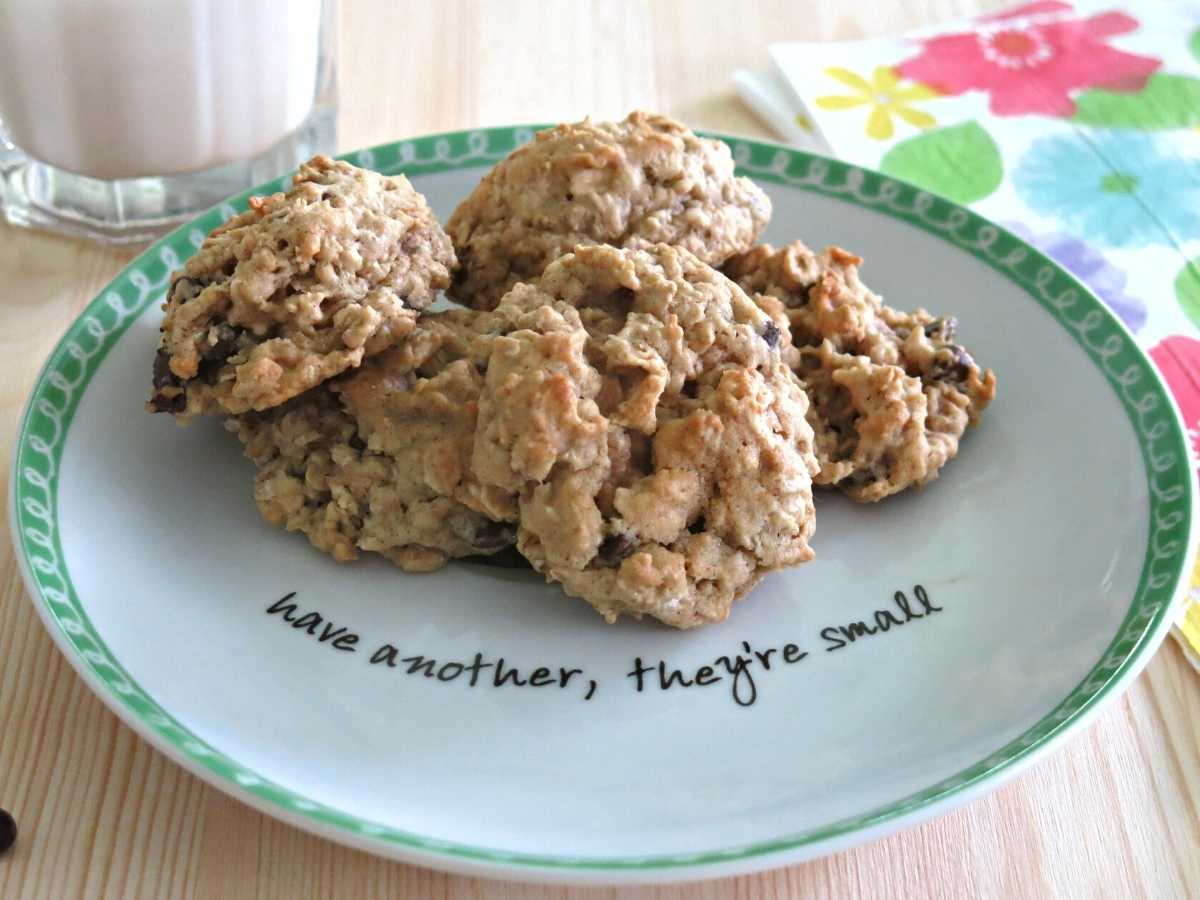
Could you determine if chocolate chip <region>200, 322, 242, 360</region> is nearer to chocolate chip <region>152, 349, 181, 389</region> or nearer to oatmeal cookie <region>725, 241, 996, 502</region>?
chocolate chip <region>152, 349, 181, 389</region>

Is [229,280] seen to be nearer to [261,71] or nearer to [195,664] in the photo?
[195,664]

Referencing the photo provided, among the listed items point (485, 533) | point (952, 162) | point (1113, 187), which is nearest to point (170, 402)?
point (485, 533)

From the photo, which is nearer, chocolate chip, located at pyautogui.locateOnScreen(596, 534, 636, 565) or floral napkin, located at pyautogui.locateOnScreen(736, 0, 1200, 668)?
chocolate chip, located at pyautogui.locateOnScreen(596, 534, 636, 565)

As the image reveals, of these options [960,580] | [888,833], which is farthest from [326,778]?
[960,580]

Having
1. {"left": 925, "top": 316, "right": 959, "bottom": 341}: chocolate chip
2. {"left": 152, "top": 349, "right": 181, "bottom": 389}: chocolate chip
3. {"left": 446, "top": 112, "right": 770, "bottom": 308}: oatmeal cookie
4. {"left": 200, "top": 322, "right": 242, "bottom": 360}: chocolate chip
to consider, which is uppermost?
{"left": 446, "top": 112, "right": 770, "bottom": 308}: oatmeal cookie

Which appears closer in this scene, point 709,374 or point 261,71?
point 709,374

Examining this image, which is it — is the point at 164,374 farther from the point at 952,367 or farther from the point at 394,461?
the point at 952,367

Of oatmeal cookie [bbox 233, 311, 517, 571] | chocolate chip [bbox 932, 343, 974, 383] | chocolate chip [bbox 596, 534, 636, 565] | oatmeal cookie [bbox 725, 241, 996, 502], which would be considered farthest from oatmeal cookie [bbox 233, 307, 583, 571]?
chocolate chip [bbox 932, 343, 974, 383]
